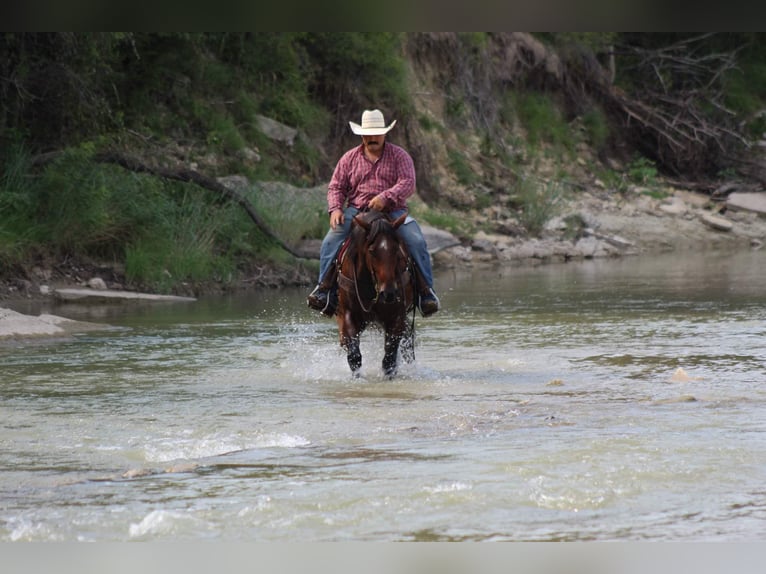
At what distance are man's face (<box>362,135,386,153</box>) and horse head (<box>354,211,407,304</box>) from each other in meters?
0.62

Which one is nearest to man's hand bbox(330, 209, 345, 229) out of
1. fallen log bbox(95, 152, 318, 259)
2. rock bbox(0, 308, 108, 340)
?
rock bbox(0, 308, 108, 340)

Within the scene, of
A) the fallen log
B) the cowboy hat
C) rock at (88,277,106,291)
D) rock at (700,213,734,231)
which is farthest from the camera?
rock at (700,213,734,231)

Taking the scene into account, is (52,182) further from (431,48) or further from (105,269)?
(431,48)

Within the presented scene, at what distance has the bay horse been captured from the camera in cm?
991

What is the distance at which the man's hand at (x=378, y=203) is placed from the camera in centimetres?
1015

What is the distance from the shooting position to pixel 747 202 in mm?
35438

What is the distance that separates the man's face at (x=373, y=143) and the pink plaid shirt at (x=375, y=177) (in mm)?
73

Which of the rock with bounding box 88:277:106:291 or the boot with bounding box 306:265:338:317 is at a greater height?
the boot with bounding box 306:265:338:317

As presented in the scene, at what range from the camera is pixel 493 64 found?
36406mm

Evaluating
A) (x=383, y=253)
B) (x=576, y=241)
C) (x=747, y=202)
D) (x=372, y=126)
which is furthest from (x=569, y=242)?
(x=383, y=253)

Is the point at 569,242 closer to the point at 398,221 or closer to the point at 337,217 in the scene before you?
the point at 337,217

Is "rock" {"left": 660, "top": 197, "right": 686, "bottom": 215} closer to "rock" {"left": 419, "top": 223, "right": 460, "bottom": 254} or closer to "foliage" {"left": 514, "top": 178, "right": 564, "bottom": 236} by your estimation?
"foliage" {"left": 514, "top": 178, "right": 564, "bottom": 236}

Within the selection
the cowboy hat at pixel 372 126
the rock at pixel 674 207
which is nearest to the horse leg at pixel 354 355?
the cowboy hat at pixel 372 126

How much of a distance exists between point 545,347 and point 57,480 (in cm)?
682
